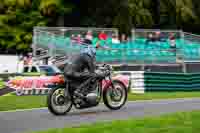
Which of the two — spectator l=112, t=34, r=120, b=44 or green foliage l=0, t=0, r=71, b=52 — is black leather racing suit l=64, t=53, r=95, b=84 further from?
green foliage l=0, t=0, r=71, b=52

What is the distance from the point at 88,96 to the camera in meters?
11.8

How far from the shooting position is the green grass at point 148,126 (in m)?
8.56

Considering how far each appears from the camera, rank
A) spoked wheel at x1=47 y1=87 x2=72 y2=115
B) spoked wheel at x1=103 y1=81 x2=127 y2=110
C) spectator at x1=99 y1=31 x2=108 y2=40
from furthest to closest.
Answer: spectator at x1=99 y1=31 x2=108 y2=40 → spoked wheel at x1=103 y1=81 x2=127 y2=110 → spoked wheel at x1=47 y1=87 x2=72 y2=115

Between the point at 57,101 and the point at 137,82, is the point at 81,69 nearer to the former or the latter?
the point at 57,101

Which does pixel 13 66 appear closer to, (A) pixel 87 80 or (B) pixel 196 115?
(A) pixel 87 80

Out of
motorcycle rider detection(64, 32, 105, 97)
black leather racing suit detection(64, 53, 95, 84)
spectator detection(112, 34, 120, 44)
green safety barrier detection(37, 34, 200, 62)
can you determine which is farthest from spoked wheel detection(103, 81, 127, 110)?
spectator detection(112, 34, 120, 44)

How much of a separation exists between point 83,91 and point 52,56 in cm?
1252

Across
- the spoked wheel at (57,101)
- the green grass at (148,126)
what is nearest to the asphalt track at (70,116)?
the spoked wheel at (57,101)

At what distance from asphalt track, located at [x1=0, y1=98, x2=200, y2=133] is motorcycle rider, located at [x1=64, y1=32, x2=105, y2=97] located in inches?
26.9

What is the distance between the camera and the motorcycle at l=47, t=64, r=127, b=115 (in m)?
11.5

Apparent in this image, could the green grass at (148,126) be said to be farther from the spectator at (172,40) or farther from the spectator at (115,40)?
the spectator at (172,40)

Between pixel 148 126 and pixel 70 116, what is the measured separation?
2969mm

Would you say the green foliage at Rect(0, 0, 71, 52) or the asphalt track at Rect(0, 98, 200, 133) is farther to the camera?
the green foliage at Rect(0, 0, 71, 52)

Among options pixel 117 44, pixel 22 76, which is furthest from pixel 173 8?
pixel 22 76
